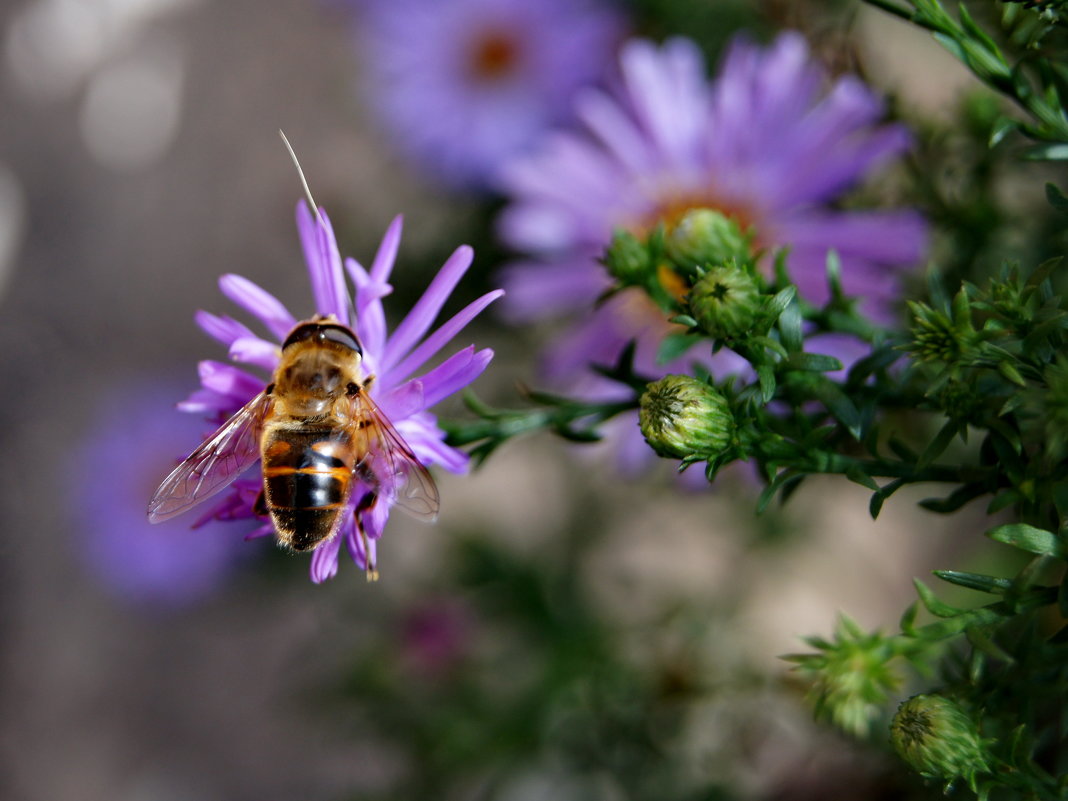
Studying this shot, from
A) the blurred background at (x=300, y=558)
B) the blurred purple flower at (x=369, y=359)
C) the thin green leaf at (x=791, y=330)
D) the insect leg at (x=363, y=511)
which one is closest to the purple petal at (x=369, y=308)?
the blurred purple flower at (x=369, y=359)

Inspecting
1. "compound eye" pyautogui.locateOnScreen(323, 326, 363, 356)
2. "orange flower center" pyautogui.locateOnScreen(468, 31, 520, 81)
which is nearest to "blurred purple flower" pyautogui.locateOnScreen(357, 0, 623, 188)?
"orange flower center" pyautogui.locateOnScreen(468, 31, 520, 81)

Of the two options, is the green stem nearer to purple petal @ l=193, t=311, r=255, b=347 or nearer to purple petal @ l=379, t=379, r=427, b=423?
purple petal @ l=379, t=379, r=427, b=423

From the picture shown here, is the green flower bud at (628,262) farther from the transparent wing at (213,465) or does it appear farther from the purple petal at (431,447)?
the transparent wing at (213,465)

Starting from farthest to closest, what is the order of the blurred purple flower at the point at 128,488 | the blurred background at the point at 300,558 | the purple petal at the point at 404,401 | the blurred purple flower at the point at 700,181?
1. the blurred purple flower at the point at 128,488
2. the blurred background at the point at 300,558
3. the blurred purple flower at the point at 700,181
4. the purple petal at the point at 404,401

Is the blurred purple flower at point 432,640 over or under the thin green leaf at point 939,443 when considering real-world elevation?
under

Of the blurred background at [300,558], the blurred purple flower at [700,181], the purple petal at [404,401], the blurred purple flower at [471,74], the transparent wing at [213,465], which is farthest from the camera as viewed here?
the blurred purple flower at [471,74]

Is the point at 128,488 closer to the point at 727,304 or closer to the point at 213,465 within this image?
the point at 213,465
